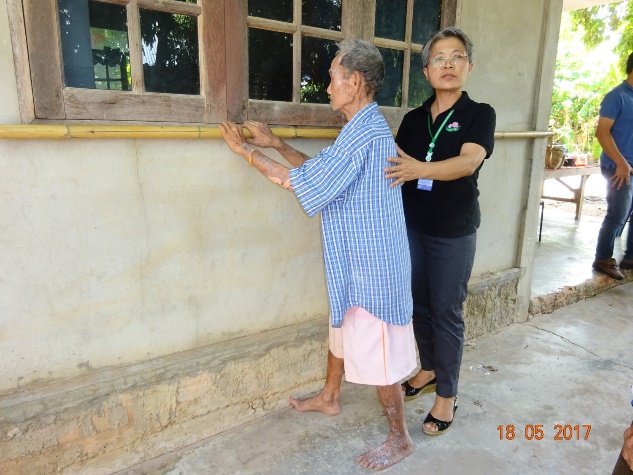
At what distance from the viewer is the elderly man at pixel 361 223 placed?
1.72m

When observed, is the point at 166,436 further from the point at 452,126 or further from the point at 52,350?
the point at 452,126

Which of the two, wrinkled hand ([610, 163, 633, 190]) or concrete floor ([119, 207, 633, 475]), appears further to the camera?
wrinkled hand ([610, 163, 633, 190])

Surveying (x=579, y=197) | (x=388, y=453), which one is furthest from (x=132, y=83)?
(x=579, y=197)

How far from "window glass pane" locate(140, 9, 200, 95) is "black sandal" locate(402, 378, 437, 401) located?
6.27 ft

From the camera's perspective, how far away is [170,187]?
1977mm

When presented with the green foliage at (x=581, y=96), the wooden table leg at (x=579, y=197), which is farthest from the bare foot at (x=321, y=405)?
the green foliage at (x=581, y=96)

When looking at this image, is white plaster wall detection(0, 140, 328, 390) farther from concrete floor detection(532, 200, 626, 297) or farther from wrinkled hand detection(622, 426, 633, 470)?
concrete floor detection(532, 200, 626, 297)

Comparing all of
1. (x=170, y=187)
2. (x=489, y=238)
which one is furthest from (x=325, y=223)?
(x=489, y=238)

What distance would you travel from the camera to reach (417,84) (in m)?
2.73

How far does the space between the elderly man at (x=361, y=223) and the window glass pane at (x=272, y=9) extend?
1.56 ft

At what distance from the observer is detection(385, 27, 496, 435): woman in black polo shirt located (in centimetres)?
200

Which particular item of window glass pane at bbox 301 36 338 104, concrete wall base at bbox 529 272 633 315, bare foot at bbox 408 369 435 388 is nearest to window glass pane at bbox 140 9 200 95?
window glass pane at bbox 301 36 338 104

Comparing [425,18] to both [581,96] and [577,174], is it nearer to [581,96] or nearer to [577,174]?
[577,174]

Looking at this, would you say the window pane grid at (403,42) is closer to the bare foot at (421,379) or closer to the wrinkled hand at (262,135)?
the wrinkled hand at (262,135)
